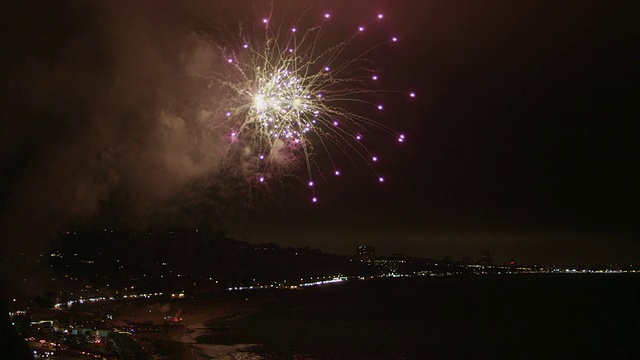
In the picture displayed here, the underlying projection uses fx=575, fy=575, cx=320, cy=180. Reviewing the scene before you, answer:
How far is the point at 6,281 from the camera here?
112 feet

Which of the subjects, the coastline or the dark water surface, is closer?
the coastline

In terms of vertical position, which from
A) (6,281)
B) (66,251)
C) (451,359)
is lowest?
(451,359)

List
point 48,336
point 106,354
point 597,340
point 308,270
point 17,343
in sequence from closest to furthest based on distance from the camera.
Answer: point 17,343 < point 106,354 < point 48,336 < point 597,340 < point 308,270

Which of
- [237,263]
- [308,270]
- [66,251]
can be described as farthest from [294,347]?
[308,270]

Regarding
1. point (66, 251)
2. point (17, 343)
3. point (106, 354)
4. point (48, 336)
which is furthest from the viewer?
point (66, 251)

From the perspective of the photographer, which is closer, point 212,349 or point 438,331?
point 212,349

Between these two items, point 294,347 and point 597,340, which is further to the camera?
point 597,340

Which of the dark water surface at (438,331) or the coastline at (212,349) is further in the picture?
the dark water surface at (438,331)

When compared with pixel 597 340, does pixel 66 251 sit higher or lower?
higher

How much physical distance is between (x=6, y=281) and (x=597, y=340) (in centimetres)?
3974

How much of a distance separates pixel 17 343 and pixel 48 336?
42.2 feet

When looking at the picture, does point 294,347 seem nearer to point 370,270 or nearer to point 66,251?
point 66,251

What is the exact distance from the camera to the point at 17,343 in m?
11.5

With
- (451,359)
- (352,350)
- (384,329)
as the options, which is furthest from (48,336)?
(384,329)
